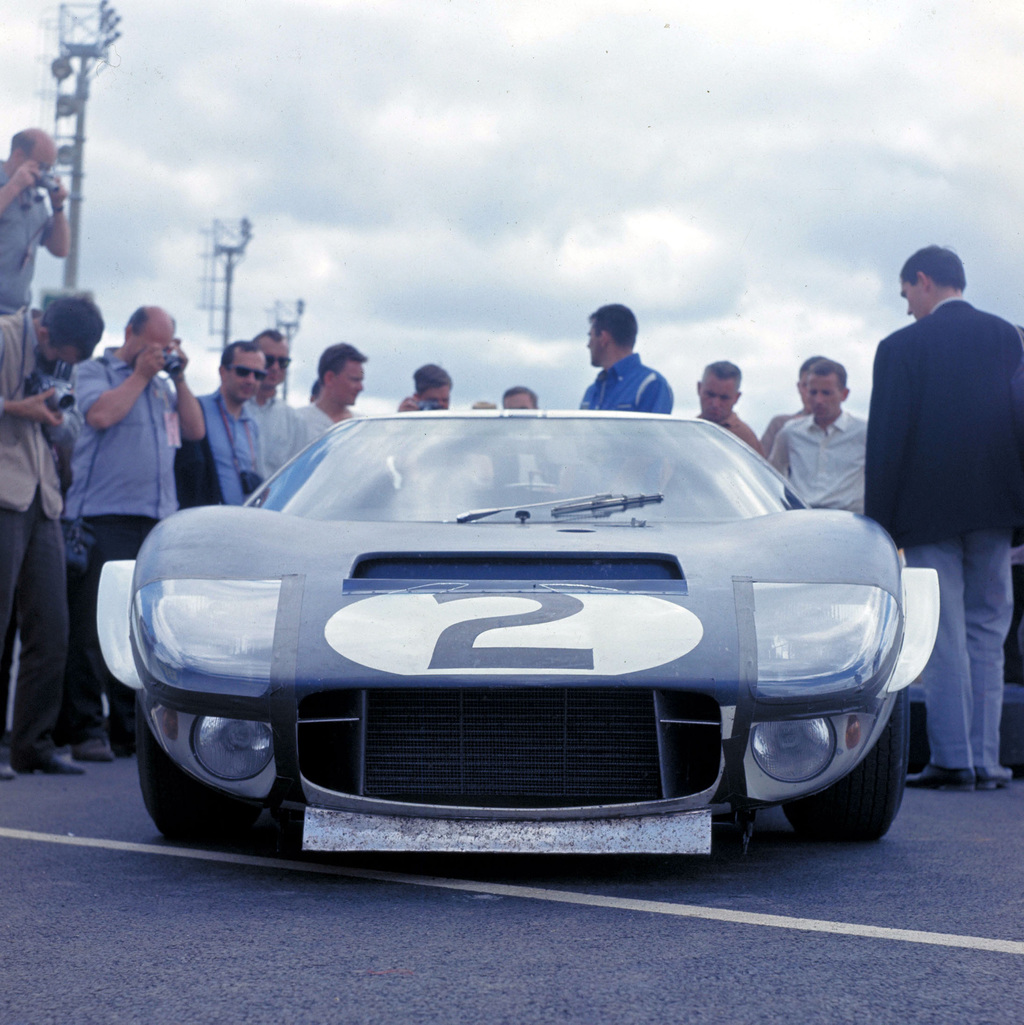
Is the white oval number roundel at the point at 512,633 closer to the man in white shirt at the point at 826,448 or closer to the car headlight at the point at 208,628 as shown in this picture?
the car headlight at the point at 208,628

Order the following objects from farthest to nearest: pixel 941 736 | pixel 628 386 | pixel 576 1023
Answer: pixel 628 386, pixel 941 736, pixel 576 1023

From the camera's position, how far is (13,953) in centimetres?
252

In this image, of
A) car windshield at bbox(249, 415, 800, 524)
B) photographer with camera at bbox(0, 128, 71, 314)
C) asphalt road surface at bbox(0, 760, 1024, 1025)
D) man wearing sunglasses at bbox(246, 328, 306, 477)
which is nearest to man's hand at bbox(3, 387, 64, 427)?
photographer with camera at bbox(0, 128, 71, 314)

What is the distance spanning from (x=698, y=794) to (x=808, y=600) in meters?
0.50

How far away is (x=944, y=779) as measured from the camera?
5.20 m

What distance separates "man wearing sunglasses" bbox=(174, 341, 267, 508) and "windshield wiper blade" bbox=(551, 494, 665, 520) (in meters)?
2.97

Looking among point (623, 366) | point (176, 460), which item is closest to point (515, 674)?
point (623, 366)

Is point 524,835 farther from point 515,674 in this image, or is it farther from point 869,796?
point 869,796

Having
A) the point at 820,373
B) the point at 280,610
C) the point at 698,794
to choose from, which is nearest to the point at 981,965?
the point at 698,794

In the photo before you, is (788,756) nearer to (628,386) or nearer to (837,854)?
(837,854)

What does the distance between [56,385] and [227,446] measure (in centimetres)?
124

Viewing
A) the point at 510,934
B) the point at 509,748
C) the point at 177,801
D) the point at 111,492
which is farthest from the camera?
the point at 111,492

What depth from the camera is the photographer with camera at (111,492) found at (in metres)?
5.92

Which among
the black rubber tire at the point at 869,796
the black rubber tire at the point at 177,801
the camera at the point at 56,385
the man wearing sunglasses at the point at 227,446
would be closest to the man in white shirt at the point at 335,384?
the man wearing sunglasses at the point at 227,446
